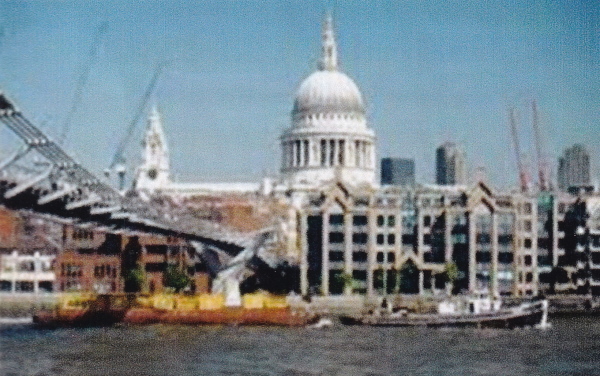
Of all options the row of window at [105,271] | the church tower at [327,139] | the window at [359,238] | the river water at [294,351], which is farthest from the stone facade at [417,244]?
the church tower at [327,139]

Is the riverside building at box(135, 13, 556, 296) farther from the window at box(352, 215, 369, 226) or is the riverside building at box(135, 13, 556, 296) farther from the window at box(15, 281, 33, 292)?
the window at box(15, 281, 33, 292)

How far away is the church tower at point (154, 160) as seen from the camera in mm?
42406

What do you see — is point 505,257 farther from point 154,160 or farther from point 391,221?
point 154,160

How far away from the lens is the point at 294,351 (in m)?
15.5

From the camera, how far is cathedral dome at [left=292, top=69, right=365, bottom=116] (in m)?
42.9

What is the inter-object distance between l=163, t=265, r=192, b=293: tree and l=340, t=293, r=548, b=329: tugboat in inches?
257

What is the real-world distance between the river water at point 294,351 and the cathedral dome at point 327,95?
2316 cm

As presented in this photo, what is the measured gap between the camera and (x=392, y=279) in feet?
97.1

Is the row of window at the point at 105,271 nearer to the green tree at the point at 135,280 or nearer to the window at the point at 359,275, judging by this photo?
the green tree at the point at 135,280

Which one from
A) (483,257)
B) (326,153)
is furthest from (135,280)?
(326,153)

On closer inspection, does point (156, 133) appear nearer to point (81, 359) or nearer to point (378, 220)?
point (378, 220)

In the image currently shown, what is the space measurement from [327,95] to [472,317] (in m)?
23.5

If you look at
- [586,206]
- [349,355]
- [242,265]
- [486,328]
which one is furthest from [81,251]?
[349,355]

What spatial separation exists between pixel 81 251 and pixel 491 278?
9.38 metres
